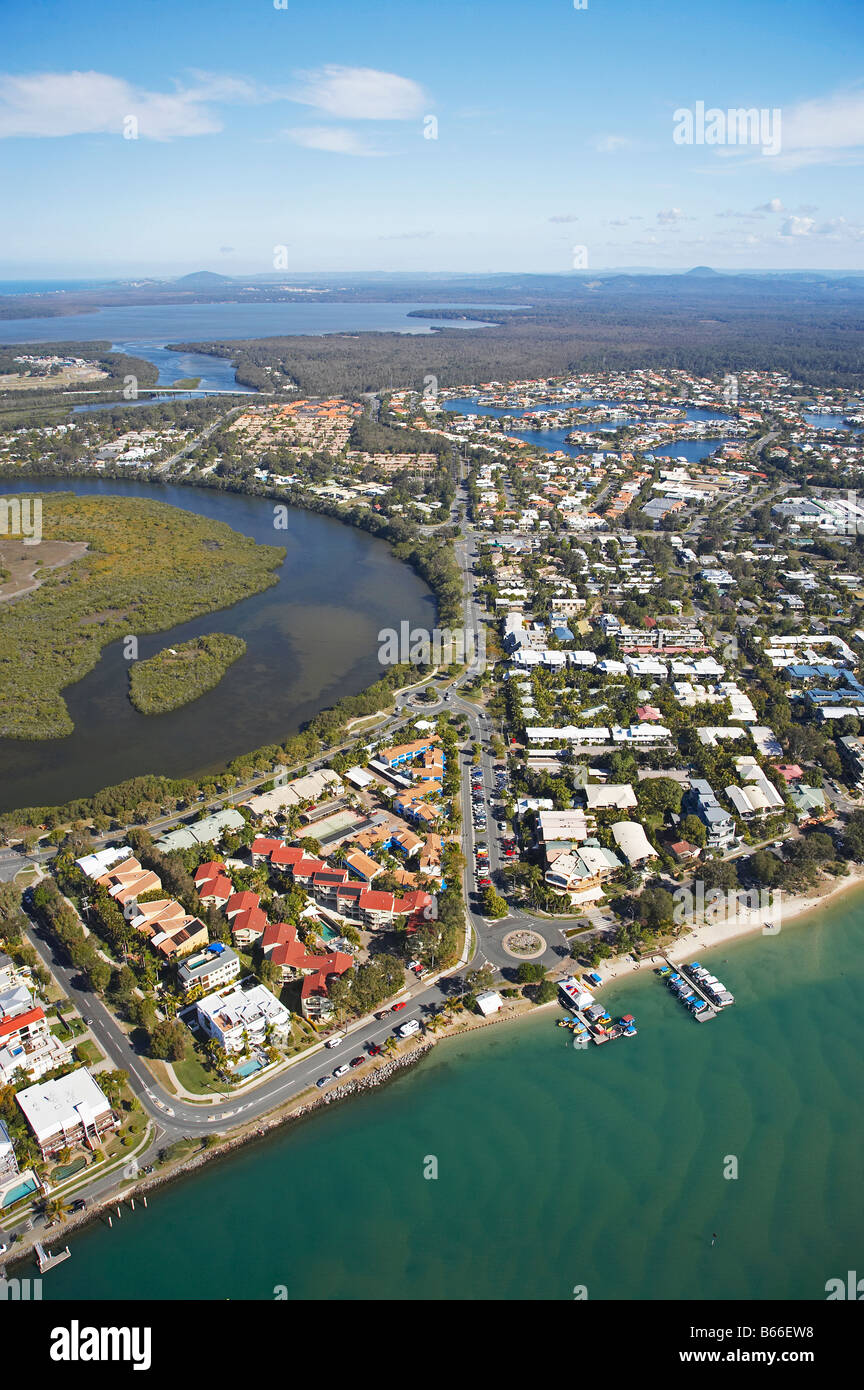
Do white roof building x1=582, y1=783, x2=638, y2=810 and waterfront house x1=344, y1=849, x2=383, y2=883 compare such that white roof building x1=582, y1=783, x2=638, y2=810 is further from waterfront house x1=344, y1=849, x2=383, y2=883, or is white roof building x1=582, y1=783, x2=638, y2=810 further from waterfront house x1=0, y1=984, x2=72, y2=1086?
waterfront house x1=0, y1=984, x2=72, y2=1086

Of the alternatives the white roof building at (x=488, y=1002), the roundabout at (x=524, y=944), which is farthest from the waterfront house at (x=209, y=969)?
the roundabout at (x=524, y=944)

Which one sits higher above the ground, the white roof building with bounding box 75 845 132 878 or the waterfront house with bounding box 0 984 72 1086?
the white roof building with bounding box 75 845 132 878

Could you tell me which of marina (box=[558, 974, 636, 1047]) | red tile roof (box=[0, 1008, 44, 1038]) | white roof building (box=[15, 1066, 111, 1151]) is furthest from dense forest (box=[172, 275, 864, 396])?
white roof building (box=[15, 1066, 111, 1151])

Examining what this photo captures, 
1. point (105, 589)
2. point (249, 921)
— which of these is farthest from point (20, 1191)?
point (105, 589)

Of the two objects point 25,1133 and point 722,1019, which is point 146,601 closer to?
point 25,1133

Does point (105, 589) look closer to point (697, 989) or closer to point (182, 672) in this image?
point (182, 672)

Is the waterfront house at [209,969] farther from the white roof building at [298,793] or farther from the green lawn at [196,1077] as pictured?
the white roof building at [298,793]
